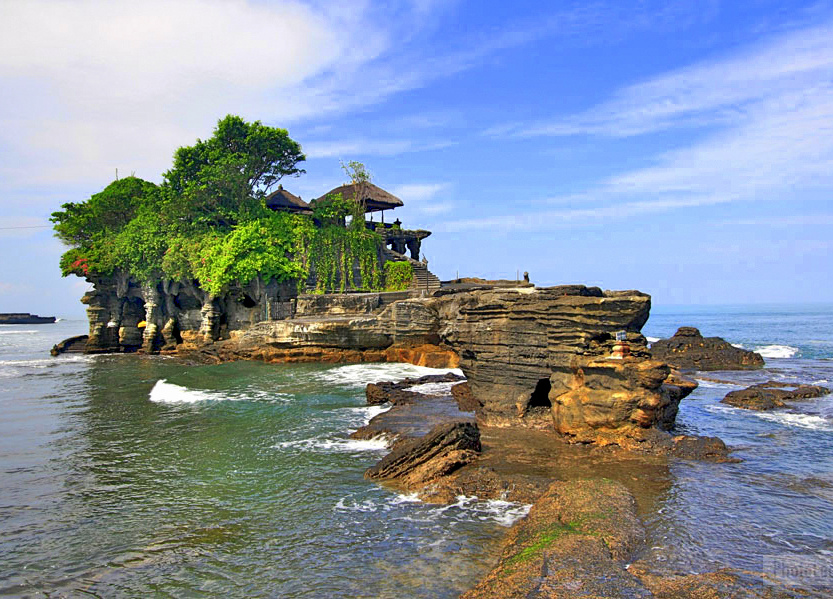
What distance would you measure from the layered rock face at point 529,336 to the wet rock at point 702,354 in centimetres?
1650

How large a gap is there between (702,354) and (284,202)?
102ft

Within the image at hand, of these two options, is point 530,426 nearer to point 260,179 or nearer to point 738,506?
point 738,506

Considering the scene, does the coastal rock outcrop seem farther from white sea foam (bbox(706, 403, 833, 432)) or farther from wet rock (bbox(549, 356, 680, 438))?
white sea foam (bbox(706, 403, 833, 432))

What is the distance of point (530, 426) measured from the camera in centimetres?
1319

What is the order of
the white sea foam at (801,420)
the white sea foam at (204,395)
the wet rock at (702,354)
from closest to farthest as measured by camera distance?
the white sea foam at (801,420), the white sea foam at (204,395), the wet rock at (702,354)

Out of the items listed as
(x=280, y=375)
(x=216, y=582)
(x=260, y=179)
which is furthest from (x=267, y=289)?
(x=216, y=582)

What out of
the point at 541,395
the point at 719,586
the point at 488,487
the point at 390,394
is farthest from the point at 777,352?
the point at 719,586

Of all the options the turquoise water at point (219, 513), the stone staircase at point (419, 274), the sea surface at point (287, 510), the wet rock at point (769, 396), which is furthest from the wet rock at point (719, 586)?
the stone staircase at point (419, 274)

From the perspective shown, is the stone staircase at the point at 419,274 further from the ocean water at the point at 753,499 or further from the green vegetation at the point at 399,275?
the ocean water at the point at 753,499

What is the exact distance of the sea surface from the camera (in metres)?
6.57

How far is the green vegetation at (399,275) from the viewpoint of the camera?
41750mm

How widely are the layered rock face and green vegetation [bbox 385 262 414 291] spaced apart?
25.8m

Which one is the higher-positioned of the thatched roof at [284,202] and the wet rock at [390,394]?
the thatched roof at [284,202]

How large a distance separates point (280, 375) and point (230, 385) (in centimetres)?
299
